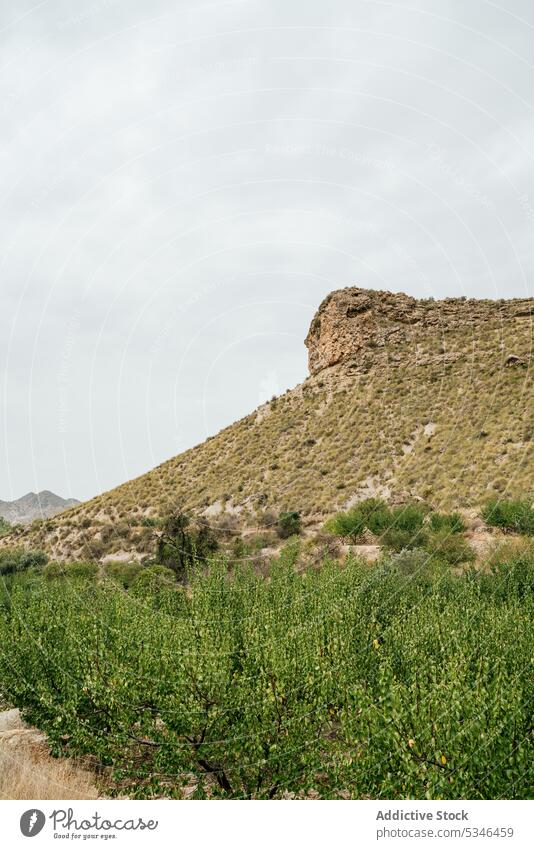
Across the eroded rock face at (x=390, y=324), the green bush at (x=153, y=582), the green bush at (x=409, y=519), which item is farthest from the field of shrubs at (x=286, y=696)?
the eroded rock face at (x=390, y=324)

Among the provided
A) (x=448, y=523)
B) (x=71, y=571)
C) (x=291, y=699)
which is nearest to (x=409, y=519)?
(x=448, y=523)

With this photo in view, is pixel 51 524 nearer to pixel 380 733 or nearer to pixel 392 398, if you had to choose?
pixel 392 398

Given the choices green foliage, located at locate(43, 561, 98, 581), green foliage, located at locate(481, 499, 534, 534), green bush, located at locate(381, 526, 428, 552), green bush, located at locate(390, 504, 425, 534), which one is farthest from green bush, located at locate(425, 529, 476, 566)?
green foliage, located at locate(43, 561, 98, 581)

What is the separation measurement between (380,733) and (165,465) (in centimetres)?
5835

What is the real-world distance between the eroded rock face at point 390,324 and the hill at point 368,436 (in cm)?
17

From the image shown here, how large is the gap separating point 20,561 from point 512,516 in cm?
3192

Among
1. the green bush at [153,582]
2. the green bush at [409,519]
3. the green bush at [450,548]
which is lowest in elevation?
the green bush at [450,548]

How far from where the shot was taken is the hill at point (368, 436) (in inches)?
1796

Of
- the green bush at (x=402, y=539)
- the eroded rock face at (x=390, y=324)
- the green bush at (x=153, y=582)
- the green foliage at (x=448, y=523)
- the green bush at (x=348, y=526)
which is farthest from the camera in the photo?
the eroded rock face at (x=390, y=324)

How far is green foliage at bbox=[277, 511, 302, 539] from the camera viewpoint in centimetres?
4191

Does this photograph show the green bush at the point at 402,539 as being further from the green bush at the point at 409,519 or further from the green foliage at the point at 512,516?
the green foliage at the point at 512,516

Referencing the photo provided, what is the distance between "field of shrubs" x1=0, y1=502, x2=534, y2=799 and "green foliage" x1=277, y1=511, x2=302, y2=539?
78.8 ft

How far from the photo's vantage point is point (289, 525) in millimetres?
42781

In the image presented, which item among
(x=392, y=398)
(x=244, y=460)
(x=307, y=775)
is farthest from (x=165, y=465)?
(x=307, y=775)
